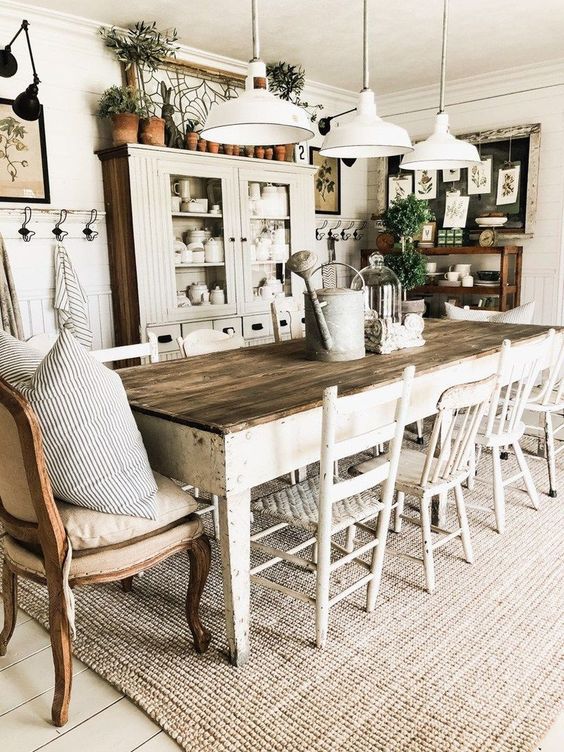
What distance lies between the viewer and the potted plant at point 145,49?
153 inches

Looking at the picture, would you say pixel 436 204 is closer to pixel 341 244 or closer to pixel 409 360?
pixel 341 244

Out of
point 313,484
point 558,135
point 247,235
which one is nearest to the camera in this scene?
point 313,484

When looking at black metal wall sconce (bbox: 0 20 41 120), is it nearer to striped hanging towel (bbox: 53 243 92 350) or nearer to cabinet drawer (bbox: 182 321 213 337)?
striped hanging towel (bbox: 53 243 92 350)

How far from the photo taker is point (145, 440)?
6.35ft

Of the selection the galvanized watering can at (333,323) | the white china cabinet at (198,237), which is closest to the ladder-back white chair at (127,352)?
the galvanized watering can at (333,323)

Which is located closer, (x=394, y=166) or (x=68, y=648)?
(x=68, y=648)

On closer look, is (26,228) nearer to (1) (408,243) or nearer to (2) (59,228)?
Result: (2) (59,228)

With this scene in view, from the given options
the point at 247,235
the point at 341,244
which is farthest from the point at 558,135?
the point at 247,235

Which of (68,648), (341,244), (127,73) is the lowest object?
(68,648)

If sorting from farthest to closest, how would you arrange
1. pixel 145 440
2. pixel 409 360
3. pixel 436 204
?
pixel 436 204 → pixel 409 360 → pixel 145 440

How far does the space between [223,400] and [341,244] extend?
14.1ft

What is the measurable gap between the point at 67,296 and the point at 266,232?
159cm

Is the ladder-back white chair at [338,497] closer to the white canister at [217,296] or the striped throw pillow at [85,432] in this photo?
the striped throw pillow at [85,432]

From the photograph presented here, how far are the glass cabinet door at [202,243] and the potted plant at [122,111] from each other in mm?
A: 394
